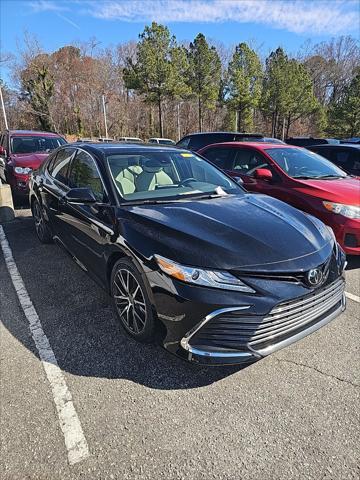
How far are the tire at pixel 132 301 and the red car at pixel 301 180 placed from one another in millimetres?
2910

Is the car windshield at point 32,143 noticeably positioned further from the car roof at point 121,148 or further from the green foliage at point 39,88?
the green foliage at point 39,88

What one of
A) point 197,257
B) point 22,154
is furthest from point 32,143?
point 197,257

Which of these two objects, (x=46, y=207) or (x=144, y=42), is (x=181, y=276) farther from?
(x=144, y=42)

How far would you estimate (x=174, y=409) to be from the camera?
2199mm

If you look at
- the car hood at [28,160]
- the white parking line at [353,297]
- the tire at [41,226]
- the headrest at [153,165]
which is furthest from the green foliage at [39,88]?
the white parking line at [353,297]

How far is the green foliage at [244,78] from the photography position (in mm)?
29769

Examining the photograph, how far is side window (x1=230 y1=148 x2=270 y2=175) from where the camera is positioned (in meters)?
5.46

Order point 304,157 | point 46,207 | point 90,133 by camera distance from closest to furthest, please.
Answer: point 46,207 < point 304,157 < point 90,133

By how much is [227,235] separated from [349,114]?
2937 centimetres

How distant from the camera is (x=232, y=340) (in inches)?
83.7

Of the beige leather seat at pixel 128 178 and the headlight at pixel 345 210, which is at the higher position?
the beige leather seat at pixel 128 178

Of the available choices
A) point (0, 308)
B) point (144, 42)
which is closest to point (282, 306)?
point (0, 308)

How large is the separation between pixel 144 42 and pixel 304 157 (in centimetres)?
2356

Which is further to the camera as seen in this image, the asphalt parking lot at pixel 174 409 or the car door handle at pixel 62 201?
the car door handle at pixel 62 201
